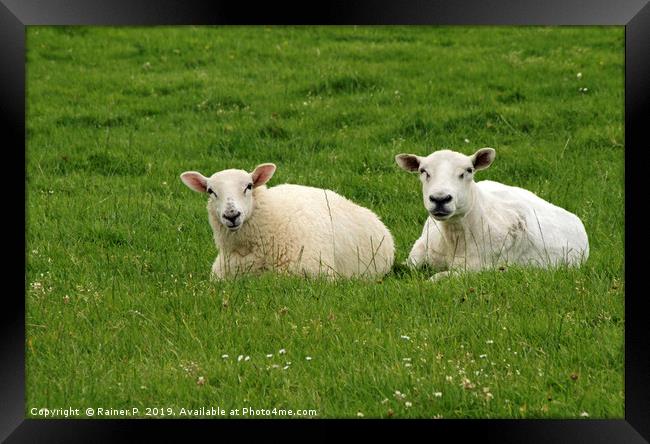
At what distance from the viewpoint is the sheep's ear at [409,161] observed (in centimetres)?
923

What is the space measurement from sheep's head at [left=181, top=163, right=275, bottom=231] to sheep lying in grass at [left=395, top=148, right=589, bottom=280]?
139 centimetres

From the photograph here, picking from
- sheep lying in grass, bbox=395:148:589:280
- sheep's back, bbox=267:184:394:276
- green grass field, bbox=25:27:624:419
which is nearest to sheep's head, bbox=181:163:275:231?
sheep's back, bbox=267:184:394:276

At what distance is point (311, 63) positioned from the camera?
18.1 m

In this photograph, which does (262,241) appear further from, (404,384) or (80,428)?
(80,428)

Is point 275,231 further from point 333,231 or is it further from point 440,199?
point 440,199

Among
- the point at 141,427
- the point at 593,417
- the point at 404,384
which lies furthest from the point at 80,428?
the point at 593,417

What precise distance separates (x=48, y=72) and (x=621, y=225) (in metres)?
11.5

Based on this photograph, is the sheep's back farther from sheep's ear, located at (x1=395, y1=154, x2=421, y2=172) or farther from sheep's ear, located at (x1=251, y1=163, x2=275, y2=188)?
sheep's ear, located at (x1=395, y1=154, x2=421, y2=172)

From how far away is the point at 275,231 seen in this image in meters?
9.09

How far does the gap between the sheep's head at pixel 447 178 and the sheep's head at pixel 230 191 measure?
1388 millimetres

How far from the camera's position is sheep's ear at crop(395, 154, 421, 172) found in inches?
364

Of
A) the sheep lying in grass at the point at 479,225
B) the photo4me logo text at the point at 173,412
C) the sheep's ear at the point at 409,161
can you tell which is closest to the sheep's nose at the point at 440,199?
the sheep lying in grass at the point at 479,225

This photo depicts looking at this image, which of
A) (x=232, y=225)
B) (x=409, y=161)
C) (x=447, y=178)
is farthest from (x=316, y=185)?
(x=232, y=225)
